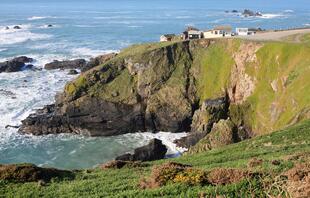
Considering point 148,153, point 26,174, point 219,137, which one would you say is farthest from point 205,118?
point 26,174

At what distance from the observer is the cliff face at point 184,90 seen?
5716 centimetres

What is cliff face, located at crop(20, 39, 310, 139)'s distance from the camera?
2250 inches

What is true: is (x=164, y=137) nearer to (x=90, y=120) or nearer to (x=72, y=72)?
(x=90, y=120)

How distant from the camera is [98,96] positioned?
65.8 m

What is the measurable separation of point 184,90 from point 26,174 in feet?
146

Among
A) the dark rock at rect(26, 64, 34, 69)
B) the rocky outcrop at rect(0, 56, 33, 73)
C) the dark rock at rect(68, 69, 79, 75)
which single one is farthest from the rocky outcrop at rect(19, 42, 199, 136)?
the dark rock at rect(26, 64, 34, 69)

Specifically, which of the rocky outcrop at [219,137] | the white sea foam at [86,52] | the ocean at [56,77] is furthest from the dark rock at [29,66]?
the rocky outcrop at [219,137]

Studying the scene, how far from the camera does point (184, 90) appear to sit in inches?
2557

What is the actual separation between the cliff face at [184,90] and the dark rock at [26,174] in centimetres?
3404

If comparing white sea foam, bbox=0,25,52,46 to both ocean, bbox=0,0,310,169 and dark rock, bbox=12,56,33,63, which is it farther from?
dark rock, bbox=12,56,33,63

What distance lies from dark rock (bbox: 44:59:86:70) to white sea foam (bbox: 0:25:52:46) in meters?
35.7

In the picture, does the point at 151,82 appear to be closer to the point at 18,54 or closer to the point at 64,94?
the point at 64,94

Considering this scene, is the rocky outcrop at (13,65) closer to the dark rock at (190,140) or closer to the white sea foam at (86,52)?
the white sea foam at (86,52)

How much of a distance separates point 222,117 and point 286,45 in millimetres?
13426
